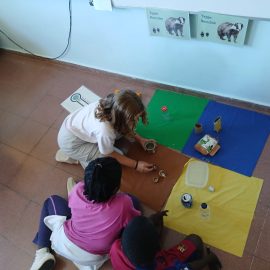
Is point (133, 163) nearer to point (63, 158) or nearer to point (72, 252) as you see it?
point (63, 158)

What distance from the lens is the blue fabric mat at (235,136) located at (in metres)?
1.88

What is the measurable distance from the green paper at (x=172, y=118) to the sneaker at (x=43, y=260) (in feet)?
3.08

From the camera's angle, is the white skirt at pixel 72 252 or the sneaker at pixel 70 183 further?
the sneaker at pixel 70 183

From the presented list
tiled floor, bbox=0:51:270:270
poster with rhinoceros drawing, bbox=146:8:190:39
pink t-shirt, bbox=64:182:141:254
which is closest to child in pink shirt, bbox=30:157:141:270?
pink t-shirt, bbox=64:182:141:254

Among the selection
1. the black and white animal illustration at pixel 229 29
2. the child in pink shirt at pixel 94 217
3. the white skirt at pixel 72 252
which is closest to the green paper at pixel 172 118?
the black and white animal illustration at pixel 229 29

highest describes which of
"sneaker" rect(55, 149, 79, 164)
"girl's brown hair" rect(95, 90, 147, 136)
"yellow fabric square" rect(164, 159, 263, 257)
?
"girl's brown hair" rect(95, 90, 147, 136)

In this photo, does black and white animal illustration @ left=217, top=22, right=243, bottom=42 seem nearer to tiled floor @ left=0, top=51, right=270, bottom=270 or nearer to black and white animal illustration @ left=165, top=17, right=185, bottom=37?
black and white animal illustration @ left=165, top=17, right=185, bottom=37

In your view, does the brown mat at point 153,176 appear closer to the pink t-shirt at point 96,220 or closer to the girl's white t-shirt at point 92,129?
the girl's white t-shirt at point 92,129

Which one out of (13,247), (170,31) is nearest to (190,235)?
(13,247)

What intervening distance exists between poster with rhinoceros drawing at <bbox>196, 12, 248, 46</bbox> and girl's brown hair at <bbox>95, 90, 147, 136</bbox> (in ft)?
1.88

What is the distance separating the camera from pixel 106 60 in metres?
2.43

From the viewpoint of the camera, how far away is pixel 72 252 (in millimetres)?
1485

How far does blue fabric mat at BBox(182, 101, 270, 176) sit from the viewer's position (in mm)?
1884

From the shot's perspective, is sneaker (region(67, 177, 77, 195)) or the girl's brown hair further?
sneaker (region(67, 177, 77, 195))
